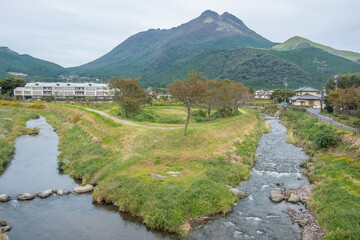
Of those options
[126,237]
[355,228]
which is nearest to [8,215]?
[126,237]

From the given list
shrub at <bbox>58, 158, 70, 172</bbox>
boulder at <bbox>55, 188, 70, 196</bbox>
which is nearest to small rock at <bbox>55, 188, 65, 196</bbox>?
boulder at <bbox>55, 188, 70, 196</bbox>

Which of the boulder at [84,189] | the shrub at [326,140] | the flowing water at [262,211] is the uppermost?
the shrub at [326,140]

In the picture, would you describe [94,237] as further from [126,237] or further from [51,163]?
[51,163]

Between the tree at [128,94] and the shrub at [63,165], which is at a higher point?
the tree at [128,94]

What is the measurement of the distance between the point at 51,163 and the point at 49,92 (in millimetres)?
137504

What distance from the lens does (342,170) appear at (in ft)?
A: 73.3

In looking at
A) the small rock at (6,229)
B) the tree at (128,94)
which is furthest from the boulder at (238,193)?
the tree at (128,94)

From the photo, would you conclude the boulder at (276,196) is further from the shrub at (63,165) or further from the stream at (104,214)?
the shrub at (63,165)

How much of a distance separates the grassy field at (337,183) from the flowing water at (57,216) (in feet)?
34.6

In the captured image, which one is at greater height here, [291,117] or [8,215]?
[291,117]

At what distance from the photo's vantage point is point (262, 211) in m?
18.4

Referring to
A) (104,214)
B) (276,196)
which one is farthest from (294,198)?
(104,214)

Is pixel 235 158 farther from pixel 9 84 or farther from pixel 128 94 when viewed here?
pixel 9 84

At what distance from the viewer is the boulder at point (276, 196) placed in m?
20.0
